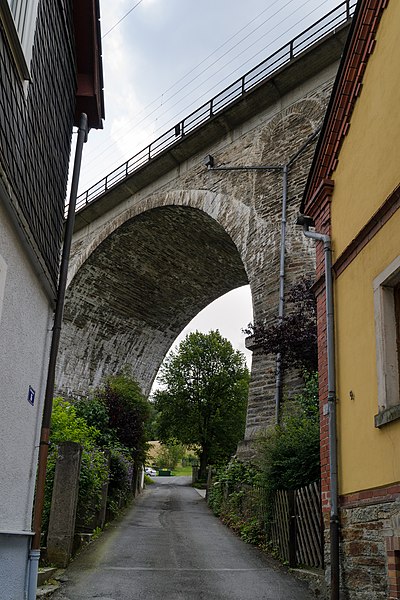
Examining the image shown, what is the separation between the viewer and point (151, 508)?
17.1 meters

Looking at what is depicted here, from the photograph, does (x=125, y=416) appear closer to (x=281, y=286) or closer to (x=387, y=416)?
(x=281, y=286)

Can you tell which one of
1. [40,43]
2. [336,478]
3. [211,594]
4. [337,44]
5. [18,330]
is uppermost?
[337,44]

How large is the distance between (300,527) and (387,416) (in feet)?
13.0

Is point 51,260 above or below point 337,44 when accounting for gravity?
below

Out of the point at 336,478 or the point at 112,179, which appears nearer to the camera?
the point at 336,478

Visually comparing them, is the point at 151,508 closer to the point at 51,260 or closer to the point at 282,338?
the point at 282,338

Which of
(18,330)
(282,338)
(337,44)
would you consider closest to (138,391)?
(282,338)

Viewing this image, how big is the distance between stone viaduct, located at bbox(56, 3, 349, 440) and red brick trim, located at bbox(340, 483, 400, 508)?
748 centimetres

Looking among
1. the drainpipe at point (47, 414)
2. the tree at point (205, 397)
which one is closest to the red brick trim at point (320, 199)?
the drainpipe at point (47, 414)

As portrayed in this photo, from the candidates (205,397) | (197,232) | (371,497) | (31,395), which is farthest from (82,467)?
(205,397)

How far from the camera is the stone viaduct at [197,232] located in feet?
51.0

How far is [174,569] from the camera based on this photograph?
A: 805 cm

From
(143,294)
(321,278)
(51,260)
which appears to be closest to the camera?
(51,260)

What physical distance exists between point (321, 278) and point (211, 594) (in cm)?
352
